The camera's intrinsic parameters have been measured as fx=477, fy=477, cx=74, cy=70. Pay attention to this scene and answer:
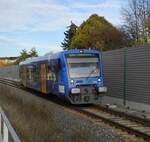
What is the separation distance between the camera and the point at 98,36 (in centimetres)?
7856

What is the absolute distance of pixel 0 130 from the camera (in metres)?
11.7

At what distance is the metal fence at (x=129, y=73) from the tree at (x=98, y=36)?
1936 inches

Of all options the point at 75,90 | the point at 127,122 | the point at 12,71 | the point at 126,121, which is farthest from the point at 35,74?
the point at 12,71

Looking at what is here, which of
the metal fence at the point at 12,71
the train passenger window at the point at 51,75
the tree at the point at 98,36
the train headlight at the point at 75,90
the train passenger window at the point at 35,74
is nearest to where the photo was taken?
the train headlight at the point at 75,90

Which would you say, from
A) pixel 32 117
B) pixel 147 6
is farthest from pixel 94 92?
pixel 147 6

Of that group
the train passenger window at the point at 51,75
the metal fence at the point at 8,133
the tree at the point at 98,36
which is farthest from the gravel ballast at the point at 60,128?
the tree at the point at 98,36

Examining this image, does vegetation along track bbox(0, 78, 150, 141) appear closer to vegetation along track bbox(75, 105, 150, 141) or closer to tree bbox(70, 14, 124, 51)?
vegetation along track bbox(75, 105, 150, 141)

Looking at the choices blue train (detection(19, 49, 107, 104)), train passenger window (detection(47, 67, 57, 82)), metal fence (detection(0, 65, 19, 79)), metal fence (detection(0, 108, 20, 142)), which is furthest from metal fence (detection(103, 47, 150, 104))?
metal fence (detection(0, 65, 19, 79))

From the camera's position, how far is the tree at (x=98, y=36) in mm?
78562

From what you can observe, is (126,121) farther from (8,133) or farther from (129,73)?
(8,133)

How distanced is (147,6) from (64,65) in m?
57.8

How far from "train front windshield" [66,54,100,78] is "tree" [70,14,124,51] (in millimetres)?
50877

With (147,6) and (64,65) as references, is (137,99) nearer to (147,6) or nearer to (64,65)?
(64,65)

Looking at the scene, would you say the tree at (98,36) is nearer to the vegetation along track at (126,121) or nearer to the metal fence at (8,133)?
the vegetation along track at (126,121)
